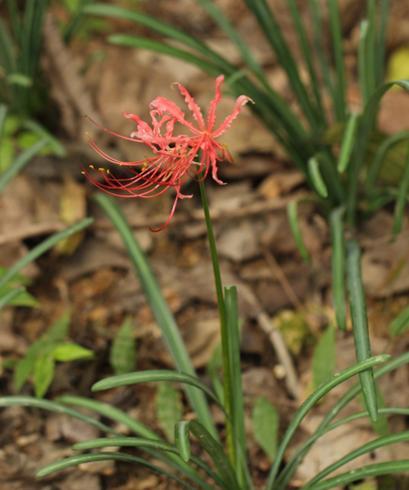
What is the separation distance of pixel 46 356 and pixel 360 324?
1.21 metres

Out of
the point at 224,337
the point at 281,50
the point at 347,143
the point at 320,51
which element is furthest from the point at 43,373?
the point at 320,51

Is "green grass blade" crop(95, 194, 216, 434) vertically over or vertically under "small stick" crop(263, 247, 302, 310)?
under

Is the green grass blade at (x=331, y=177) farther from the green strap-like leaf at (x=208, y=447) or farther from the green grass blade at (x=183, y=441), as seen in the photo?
the green grass blade at (x=183, y=441)

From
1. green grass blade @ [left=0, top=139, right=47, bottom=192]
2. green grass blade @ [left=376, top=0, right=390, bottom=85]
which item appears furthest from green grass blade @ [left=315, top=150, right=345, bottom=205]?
green grass blade @ [left=0, top=139, right=47, bottom=192]

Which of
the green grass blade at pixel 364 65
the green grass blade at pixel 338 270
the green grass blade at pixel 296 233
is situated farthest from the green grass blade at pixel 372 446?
the green grass blade at pixel 364 65

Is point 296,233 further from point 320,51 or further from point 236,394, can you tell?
point 320,51

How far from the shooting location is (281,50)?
10.9 ft

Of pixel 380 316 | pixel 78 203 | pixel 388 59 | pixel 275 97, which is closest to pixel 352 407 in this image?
pixel 380 316

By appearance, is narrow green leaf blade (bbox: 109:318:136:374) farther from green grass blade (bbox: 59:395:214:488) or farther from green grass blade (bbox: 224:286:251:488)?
green grass blade (bbox: 224:286:251:488)

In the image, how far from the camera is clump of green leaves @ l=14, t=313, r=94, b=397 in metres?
2.75

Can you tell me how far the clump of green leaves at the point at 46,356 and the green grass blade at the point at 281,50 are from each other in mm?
1370

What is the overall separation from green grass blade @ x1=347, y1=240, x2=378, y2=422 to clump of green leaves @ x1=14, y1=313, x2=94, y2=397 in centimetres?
95

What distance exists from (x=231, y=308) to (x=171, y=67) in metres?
2.24

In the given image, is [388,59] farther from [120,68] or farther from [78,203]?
[78,203]
